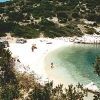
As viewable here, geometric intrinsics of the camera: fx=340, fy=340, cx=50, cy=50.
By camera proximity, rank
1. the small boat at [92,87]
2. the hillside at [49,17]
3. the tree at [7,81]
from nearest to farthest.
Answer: the tree at [7,81] < the small boat at [92,87] < the hillside at [49,17]

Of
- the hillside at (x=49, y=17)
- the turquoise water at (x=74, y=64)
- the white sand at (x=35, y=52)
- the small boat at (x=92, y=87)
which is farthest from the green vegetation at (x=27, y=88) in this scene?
the hillside at (x=49, y=17)

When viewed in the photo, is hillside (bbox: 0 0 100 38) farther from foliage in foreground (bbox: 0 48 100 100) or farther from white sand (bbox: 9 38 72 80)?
foliage in foreground (bbox: 0 48 100 100)

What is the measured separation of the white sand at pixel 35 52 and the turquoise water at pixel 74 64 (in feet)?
5.28

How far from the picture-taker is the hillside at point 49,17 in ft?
338

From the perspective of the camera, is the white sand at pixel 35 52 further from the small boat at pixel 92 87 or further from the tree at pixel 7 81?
the small boat at pixel 92 87

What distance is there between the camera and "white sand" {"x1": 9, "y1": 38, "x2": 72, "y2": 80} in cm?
6606

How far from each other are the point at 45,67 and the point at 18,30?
111 feet

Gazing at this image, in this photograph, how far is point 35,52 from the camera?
81688 mm

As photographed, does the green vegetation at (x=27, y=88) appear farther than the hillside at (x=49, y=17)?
No

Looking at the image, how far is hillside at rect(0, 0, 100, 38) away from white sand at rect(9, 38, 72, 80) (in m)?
5.97

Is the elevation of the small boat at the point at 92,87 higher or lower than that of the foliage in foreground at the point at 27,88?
lower

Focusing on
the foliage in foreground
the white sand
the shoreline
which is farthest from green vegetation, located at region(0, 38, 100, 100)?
the white sand

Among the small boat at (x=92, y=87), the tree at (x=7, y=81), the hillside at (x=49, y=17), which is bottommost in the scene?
the hillside at (x=49, y=17)

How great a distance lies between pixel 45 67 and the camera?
224 ft
